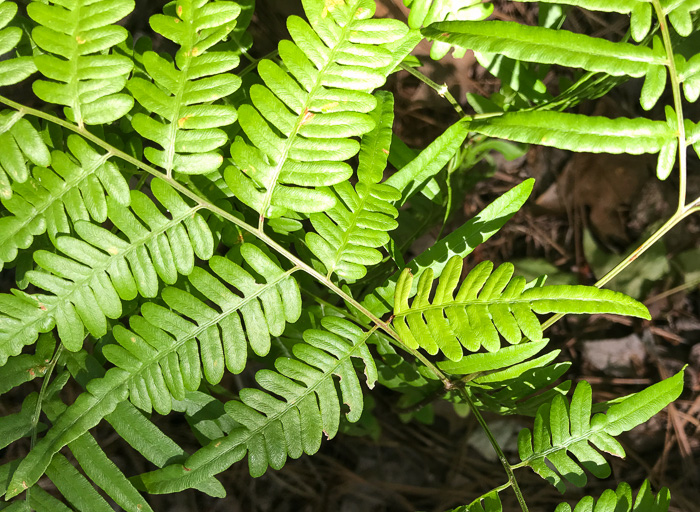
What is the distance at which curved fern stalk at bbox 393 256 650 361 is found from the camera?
1.41 m

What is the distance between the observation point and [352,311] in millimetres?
1860

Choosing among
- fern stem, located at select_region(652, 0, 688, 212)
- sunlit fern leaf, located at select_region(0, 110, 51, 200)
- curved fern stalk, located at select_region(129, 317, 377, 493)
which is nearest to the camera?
fern stem, located at select_region(652, 0, 688, 212)

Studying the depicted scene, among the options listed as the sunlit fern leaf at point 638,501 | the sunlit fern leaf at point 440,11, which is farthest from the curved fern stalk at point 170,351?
the sunlit fern leaf at point 638,501

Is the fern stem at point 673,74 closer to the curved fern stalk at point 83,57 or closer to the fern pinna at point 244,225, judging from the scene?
the fern pinna at point 244,225

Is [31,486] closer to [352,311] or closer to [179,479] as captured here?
[179,479]

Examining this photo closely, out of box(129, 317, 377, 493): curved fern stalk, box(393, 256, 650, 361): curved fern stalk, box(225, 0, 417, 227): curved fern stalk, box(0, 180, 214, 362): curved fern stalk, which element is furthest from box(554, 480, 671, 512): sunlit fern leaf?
box(0, 180, 214, 362): curved fern stalk

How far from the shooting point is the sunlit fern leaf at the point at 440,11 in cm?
158

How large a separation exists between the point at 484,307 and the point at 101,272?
1047 millimetres

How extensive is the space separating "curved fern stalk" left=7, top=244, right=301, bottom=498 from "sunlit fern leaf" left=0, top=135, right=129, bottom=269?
1.02ft

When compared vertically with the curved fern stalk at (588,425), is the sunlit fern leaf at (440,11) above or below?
above

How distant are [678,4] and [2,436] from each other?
2194mm

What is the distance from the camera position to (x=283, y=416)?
1605 millimetres

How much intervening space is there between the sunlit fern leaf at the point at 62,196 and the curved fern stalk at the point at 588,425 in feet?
4.63

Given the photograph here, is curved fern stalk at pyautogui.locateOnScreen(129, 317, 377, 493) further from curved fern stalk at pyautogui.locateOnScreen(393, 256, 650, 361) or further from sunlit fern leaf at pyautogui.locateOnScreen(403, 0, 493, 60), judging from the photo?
sunlit fern leaf at pyautogui.locateOnScreen(403, 0, 493, 60)
